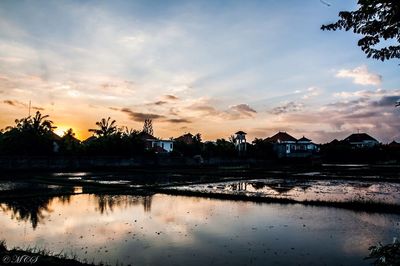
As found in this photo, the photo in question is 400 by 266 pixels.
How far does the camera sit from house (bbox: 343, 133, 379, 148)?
112m

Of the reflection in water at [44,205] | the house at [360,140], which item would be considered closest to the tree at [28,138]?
the reflection in water at [44,205]

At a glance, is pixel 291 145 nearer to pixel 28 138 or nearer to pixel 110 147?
pixel 110 147

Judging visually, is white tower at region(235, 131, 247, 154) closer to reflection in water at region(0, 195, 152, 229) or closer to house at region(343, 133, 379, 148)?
house at region(343, 133, 379, 148)

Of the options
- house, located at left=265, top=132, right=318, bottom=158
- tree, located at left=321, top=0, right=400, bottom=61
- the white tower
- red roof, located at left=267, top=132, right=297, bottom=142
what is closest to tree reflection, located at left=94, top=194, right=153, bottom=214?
tree, located at left=321, top=0, right=400, bottom=61

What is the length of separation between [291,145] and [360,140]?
3054 centimetres

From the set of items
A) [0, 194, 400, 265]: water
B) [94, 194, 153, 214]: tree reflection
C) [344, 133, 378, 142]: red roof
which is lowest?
[0, 194, 400, 265]: water

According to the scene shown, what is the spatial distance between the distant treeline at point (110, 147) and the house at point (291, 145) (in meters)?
10.4

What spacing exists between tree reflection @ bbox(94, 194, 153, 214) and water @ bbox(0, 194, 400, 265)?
5 cm

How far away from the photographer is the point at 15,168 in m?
41.2

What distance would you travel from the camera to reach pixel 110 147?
55094mm

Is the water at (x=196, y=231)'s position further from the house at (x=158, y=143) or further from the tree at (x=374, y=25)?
the house at (x=158, y=143)

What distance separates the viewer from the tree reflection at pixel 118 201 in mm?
17766

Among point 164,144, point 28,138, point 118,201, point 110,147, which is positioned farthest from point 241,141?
point 118,201

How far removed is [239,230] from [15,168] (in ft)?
118
